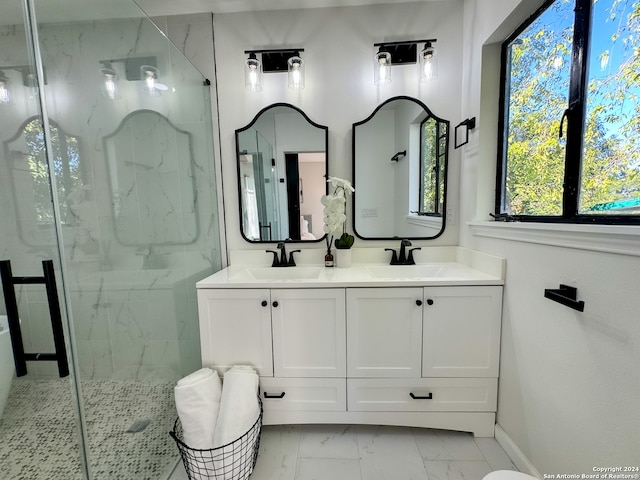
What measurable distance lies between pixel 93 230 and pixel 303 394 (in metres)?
1.33

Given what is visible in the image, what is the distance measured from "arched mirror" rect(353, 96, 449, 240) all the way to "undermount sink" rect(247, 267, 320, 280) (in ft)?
1.52

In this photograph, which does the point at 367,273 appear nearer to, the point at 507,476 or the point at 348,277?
the point at 348,277

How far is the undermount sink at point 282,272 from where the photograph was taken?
166 cm

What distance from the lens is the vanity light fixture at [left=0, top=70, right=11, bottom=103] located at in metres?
1.13

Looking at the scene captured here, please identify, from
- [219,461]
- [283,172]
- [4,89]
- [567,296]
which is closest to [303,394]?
[219,461]

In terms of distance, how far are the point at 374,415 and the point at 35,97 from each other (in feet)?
7.04

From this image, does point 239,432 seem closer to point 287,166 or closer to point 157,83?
point 287,166

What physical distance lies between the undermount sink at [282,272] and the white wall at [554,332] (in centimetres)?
109

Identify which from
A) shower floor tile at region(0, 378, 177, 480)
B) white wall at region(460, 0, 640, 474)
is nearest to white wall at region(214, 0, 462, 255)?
white wall at region(460, 0, 640, 474)

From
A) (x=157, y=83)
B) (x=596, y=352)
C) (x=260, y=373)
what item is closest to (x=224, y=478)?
(x=260, y=373)

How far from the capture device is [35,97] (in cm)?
101

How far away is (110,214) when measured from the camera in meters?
1.20

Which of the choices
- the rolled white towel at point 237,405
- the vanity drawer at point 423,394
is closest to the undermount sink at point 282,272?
the rolled white towel at point 237,405

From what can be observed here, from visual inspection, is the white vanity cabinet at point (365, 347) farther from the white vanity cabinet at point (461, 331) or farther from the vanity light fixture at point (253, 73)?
the vanity light fixture at point (253, 73)
